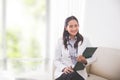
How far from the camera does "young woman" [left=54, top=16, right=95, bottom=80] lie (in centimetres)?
110

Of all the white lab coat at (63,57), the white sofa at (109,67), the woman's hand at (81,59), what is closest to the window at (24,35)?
the white sofa at (109,67)

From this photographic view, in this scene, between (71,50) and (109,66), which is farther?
(109,66)

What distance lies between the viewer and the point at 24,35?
2.63 meters

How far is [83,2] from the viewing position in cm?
149

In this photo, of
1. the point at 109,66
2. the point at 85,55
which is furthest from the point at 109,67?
the point at 85,55

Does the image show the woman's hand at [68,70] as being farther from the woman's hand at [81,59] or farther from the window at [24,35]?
the window at [24,35]

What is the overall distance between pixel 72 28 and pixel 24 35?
160 centimetres

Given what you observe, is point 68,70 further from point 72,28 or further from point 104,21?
point 104,21

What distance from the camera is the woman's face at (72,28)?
1.11 m

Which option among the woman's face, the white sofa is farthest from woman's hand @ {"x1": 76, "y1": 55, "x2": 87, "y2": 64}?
the white sofa

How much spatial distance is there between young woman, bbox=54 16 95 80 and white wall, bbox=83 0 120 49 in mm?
397

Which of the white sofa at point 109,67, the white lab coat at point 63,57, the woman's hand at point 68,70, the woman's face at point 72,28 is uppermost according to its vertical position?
the woman's face at point 72,28

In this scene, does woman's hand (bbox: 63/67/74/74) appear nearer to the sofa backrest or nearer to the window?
the sofa backrest

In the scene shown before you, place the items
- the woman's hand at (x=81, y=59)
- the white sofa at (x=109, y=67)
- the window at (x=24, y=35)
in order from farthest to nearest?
the window at (x=24, y=35) < the white sofa at (x=109, y=67) < the woman's hand at (x=81, y=59)
